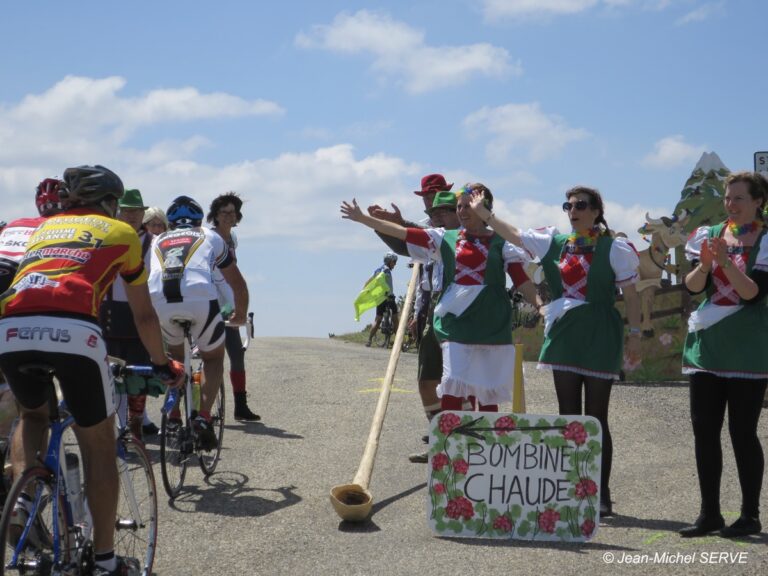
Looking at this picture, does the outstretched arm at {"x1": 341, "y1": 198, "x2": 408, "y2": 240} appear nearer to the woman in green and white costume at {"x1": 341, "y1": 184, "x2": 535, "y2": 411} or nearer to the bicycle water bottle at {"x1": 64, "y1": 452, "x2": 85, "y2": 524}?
the woman in green and white costume at {"x1": 341, "y1": 184, "x2": 535, "y2": 411}

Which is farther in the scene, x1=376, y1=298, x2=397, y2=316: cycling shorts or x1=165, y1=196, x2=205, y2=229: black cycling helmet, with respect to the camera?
x1=376, y1=298, x2=397, y2=316: cycling shorts

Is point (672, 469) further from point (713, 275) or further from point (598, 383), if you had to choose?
point (713, 275)

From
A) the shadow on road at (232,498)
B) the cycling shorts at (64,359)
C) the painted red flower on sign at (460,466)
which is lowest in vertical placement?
the shadow on road at (232,498)

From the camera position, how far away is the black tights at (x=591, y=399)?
692cm

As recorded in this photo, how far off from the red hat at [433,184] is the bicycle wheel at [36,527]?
5484 millimetres

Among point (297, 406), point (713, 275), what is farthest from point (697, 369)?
point (297, 406)

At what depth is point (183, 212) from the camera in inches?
325

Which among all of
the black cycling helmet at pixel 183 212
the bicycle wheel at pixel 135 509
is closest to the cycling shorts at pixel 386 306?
the black cycling helmet at pixel 183 212

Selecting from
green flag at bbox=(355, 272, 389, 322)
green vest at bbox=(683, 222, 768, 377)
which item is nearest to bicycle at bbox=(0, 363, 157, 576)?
green vest at bbox=(683, 222, 768, 377)

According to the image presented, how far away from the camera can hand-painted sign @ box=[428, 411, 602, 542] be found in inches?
246

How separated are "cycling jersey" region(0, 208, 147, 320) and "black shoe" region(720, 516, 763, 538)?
12.4ft

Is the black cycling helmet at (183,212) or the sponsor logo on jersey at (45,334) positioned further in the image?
the black cycling helmet at (183,212)

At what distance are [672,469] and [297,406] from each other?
5.26 metres

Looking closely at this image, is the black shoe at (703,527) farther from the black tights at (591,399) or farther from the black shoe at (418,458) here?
the black shoe at (418,458)
